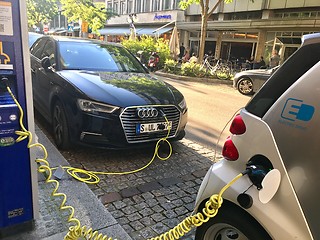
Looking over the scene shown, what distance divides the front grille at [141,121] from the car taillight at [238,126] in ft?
6.73

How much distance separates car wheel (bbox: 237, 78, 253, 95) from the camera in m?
11.4

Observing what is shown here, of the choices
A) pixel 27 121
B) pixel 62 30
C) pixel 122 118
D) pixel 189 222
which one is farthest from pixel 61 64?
pixel 62 30

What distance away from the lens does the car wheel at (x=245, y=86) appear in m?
11.4

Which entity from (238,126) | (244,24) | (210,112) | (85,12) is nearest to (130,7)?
(85,12)

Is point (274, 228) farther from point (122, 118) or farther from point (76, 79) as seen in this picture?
point (76, 79)

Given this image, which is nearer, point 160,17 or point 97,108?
point 97,108

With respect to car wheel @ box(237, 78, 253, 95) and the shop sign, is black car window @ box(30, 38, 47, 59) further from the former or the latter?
the shop sign

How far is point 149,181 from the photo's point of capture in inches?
148

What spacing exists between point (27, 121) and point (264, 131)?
5.41 feet

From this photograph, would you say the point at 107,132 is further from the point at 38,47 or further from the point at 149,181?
the point at 38,47

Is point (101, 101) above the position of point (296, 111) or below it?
below

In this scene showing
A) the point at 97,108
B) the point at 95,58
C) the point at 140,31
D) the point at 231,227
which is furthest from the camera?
the point at 140,31

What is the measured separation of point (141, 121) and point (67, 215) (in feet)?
5.31

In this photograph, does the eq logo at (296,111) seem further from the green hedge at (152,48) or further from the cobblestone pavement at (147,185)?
the green hedge at (152,48)
